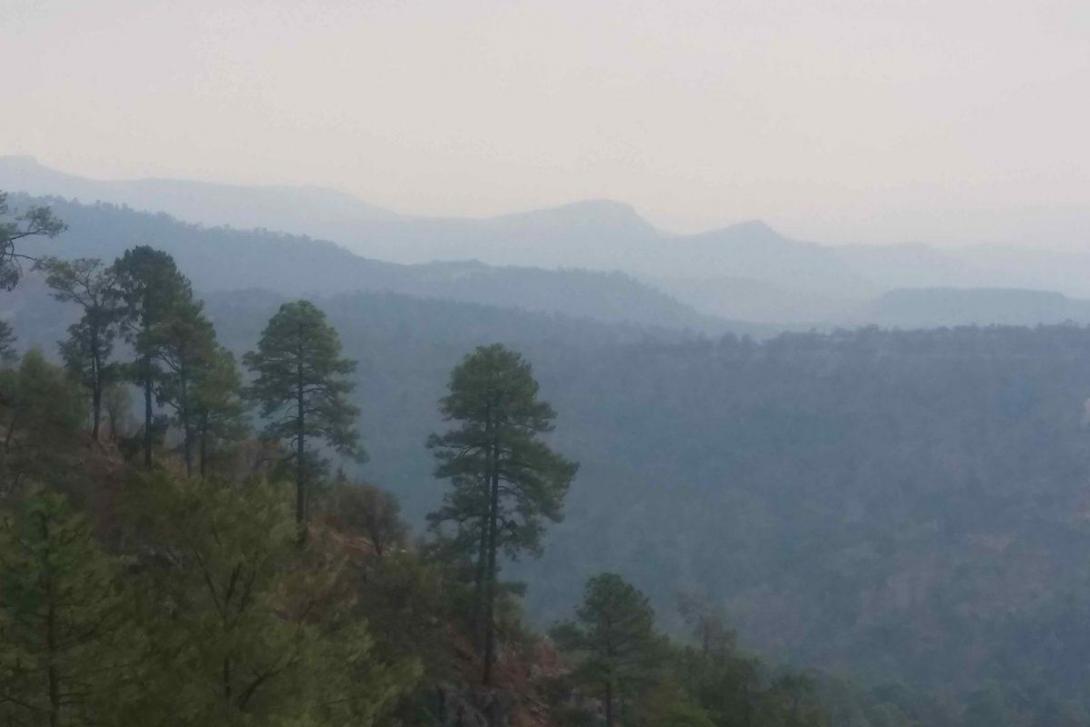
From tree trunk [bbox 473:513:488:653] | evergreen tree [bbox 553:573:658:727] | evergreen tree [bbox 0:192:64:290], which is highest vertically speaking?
evergreen tree [bbox 0:192:64:290]

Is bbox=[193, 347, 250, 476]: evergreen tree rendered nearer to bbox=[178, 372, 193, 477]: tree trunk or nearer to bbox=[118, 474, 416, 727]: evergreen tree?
bbox=[178, 372, 193, 477]: tree trunk

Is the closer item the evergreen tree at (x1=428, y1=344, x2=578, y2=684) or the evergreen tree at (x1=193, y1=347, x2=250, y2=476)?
the evergreen tree at (x1=428, y1=344, x2=578, y2=684)

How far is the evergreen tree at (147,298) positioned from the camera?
78.9 feet

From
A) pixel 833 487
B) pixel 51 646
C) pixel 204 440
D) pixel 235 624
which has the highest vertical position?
pixel 204 440

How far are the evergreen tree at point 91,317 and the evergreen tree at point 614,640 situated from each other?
13.0 meters

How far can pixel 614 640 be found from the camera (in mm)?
22844

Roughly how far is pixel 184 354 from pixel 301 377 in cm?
305

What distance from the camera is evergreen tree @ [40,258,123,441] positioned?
2477cm

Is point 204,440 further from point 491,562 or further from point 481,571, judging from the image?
point 491,562

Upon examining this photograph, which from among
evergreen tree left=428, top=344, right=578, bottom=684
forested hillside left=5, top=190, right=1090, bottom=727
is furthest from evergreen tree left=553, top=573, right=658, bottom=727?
forested hillside left=5, top=190, right=1090, bottom=727

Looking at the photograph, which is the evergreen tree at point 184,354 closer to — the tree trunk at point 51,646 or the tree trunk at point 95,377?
the tree trunk at point 95,377

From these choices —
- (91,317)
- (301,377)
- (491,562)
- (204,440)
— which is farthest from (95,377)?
(491,562)

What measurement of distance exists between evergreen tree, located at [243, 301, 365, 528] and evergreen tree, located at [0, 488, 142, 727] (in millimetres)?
13035

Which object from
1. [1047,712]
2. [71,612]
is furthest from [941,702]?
[71,612]
